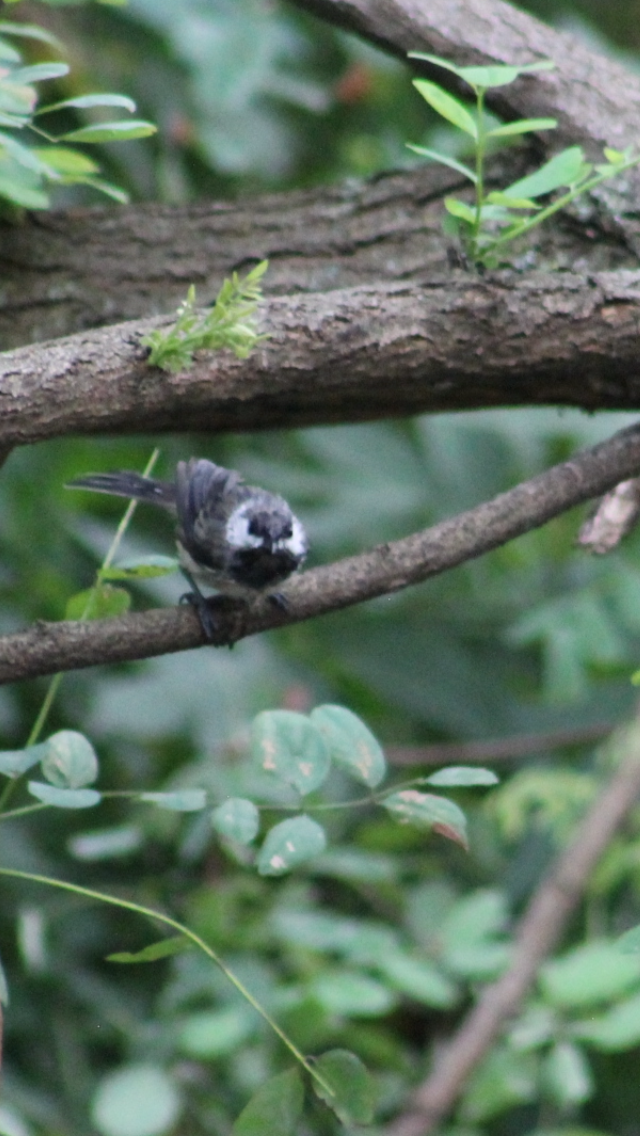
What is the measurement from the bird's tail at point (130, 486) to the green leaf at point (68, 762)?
59cm

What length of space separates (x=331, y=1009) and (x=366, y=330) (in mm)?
1713

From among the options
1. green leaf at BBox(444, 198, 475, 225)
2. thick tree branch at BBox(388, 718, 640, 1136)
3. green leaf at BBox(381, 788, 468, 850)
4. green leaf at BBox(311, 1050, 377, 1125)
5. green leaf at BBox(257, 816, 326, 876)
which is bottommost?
thick tree branch at BBox(388, 718, 640, 1136)

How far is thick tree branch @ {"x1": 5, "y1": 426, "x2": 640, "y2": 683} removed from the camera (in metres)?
1.68

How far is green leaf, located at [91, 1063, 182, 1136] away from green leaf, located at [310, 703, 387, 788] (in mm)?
1530

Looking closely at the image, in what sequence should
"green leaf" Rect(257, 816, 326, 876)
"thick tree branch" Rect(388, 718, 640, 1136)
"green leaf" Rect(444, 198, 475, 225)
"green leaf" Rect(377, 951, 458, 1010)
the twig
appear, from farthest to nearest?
1. the twig
2. "thick tree branch" Rect(388, 718, 640, 1136)
3. "green leaf" Rect(377, 951, 458, 1010)
4. "green leaf" Rect(444, 198, 475, 225)
5. "green leaf" Rect(257, 816, 326, 876)

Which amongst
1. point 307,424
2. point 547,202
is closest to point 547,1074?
point 307,424

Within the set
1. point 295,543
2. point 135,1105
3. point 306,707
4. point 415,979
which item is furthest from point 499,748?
point 295,543

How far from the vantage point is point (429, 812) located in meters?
1.56

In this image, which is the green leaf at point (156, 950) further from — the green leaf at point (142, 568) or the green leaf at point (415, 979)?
the green leaf at point (415, 979)

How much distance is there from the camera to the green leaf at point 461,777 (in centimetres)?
153

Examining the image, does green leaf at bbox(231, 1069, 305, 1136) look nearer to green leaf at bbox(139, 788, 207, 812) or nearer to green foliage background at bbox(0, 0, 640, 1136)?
green leaf at bbox(139, 788, 207, 812)

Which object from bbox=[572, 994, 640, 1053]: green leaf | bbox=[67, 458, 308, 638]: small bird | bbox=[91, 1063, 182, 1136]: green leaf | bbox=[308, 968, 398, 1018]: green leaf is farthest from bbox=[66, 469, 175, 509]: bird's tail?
bbox=[572, 994, 640, 1053]: green leaf

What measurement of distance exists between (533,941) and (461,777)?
2.31m

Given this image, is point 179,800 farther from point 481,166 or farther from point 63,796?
point 481,166
